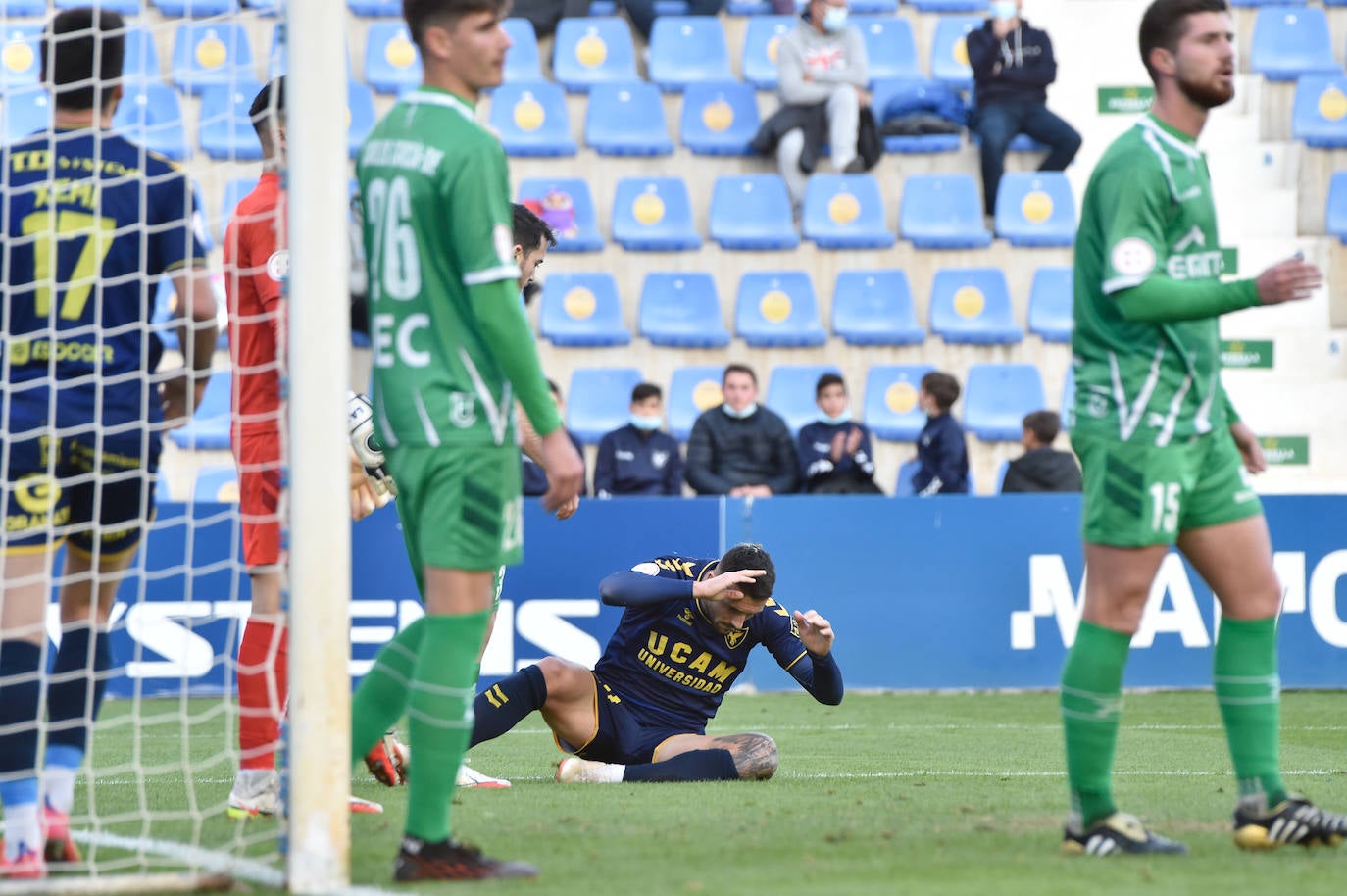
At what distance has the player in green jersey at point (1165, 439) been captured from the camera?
13.2 ft

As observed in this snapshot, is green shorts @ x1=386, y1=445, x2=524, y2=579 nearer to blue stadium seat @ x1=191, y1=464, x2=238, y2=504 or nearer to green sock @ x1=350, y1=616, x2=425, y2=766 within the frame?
green sock @ x1=350, y1=616, x2=425, y2=766

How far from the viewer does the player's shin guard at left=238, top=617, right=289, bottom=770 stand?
195 inches

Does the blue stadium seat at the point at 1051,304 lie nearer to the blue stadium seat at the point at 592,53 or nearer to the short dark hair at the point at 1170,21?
the blue stadium seat at the point at 592,53

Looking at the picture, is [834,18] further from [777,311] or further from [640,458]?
[640,458]

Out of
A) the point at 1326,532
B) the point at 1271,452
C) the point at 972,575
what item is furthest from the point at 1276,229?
the point at 972,575

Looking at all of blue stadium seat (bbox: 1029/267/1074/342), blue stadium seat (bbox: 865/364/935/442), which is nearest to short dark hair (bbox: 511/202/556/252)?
blue stadium seat (bbox: 865/364/935/442)

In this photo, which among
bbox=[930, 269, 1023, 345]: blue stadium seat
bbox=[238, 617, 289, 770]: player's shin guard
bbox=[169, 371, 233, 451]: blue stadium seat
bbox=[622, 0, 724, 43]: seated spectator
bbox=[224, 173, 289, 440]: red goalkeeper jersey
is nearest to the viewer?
bbox=[238, 617, 289, 770]: player's shin guard

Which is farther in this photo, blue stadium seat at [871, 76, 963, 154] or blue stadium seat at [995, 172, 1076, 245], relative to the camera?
blue stadium seat at [871, 76, 963, 154]

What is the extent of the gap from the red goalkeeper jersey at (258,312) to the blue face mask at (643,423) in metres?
5.98

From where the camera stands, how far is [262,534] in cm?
505

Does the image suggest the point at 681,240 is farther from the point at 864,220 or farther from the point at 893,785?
the point at 893,785

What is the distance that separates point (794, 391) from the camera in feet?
41.6

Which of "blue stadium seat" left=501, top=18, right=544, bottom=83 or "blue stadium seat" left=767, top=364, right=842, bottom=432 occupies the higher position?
"blue stadium seat" left=501, top=18, right=544, bottom=83

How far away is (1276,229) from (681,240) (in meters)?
5.02
